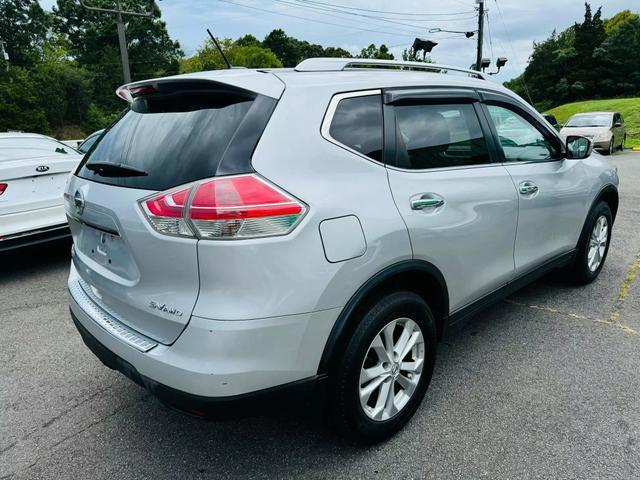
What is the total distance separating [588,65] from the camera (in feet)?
195

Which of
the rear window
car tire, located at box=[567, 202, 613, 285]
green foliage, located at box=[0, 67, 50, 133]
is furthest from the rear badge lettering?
green foliage, located at box=[0, 67, 50, 133]

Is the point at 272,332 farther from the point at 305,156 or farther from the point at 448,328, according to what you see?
the point at 448,328

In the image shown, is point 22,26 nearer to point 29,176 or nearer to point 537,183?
point 29,176

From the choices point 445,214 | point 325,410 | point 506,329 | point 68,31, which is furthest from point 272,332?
point 68,31

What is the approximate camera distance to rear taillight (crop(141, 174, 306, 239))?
5.53ft

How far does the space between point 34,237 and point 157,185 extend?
3654 millimetres

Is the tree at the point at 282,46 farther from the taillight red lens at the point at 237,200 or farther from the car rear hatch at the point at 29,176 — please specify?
the taillight red lens at the point at 237,200

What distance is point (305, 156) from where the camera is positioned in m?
1.87

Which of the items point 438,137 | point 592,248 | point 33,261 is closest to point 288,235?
point 438,137

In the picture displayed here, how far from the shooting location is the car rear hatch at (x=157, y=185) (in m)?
1.76

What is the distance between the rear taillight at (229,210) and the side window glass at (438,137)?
744 mm

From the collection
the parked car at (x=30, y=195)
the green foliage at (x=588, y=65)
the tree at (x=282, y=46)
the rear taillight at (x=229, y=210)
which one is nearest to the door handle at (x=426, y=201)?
the rear taillight at (x=229, y=210)

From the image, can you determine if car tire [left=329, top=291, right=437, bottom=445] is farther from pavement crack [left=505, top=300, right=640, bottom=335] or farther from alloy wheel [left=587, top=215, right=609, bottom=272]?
alloy wheel [left=587, top=215, right=609, bottom=272]

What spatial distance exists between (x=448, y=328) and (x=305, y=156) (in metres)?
1.37
